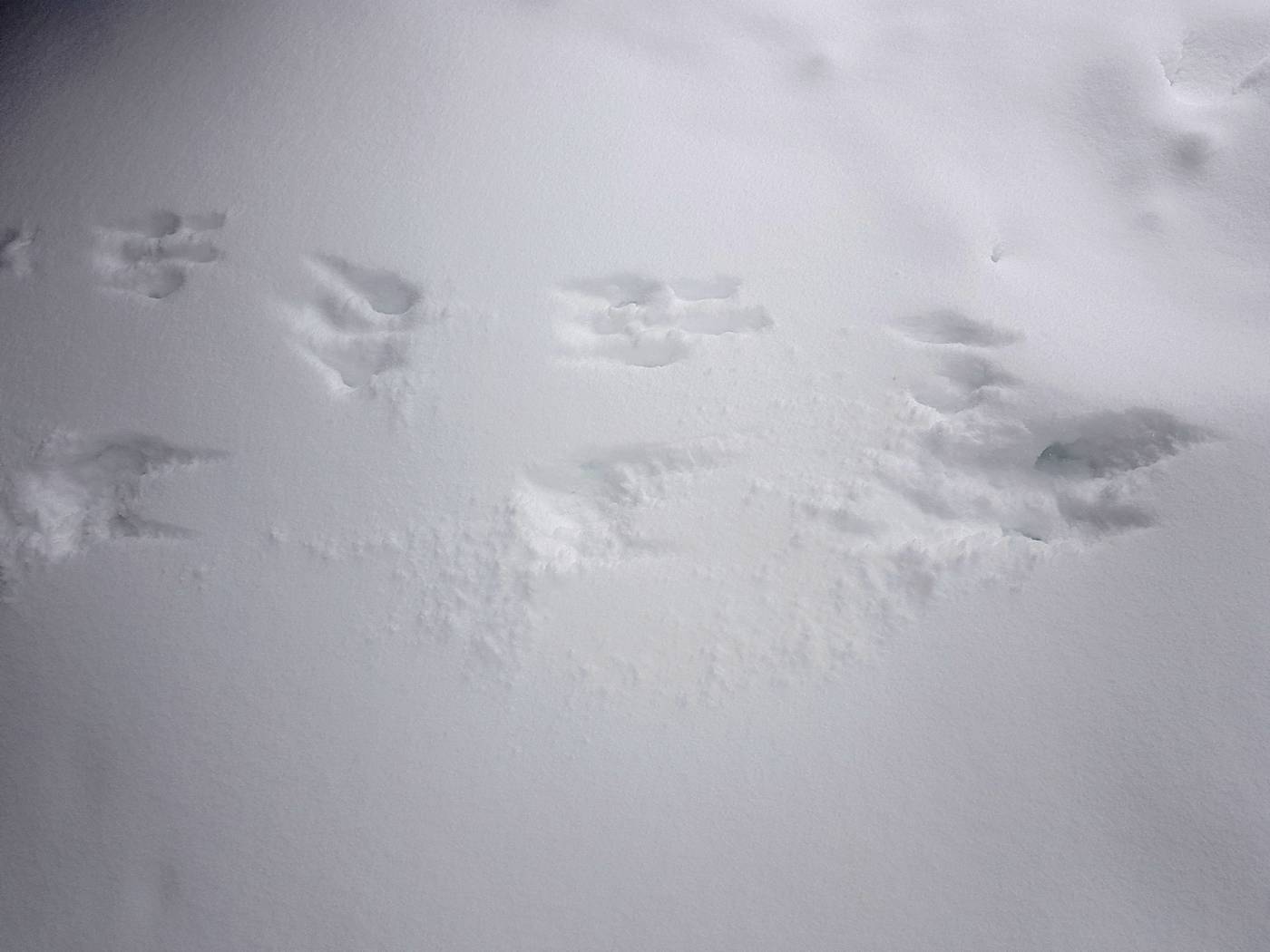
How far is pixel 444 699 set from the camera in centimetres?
88

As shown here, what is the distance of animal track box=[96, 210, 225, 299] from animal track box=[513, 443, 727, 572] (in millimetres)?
498

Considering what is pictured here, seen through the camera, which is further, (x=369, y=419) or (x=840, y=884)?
(x=369, y=419)

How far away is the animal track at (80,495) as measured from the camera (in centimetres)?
96

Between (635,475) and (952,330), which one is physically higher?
(952,330)

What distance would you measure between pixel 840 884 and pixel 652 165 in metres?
0.84

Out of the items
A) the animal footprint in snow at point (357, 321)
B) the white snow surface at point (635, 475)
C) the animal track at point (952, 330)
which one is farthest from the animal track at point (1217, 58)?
the animal footprint in snow at point (357, 321)

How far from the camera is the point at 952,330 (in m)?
1.06

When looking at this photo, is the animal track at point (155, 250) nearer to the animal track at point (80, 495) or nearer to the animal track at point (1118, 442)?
the animal track at point (80, 495)

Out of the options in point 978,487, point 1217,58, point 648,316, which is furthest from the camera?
point 1217,58

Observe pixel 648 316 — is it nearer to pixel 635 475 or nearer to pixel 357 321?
pixel 635 475

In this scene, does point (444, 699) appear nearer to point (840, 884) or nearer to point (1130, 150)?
point (840, 884)

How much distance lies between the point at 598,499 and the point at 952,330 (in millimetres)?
436

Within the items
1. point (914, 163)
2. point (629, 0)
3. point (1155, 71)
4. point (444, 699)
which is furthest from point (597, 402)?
point (1155, 71)

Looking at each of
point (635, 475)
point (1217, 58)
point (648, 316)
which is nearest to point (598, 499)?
point (635, 475)
